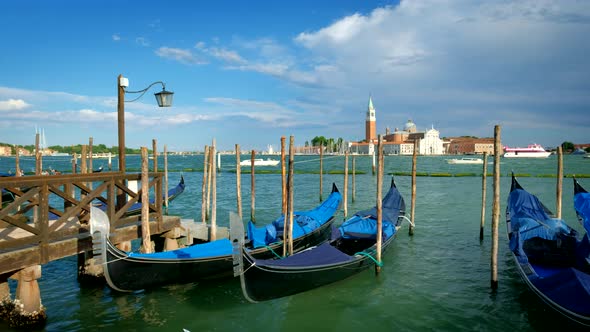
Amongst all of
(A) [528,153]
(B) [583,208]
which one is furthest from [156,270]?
(A) [528,153]

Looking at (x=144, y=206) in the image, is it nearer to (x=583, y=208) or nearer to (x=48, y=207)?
(x=48, y=207)

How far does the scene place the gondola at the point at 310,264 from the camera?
382 centimetres

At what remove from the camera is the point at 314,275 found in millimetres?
4645

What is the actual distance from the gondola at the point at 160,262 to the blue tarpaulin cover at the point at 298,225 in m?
0.11

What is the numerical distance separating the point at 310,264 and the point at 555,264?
3535 millimetres

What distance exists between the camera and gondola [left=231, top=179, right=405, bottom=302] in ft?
12.5

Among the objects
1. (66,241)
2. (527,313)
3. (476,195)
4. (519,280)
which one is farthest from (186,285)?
(476,195)

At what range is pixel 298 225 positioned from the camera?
6.96 m

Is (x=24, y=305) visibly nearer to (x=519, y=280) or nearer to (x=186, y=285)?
(x=186, y=285)

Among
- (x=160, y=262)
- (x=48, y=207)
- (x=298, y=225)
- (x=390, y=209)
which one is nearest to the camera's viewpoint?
(x=48, y=207)

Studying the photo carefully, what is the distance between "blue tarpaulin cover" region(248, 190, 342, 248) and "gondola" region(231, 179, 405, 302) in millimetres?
666

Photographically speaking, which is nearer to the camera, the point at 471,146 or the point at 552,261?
the point at 552,261

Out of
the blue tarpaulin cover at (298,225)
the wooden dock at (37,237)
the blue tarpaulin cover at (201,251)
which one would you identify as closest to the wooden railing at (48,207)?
the wooden dock at (37,237)

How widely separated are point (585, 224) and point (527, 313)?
2436 millimetres
